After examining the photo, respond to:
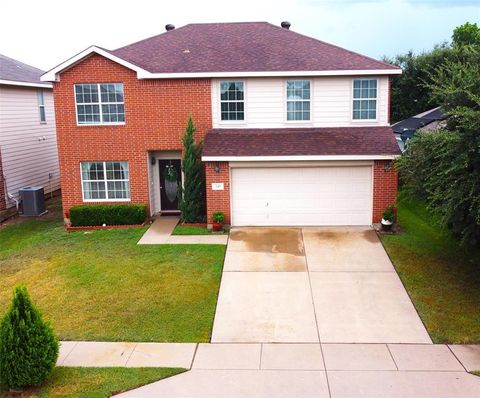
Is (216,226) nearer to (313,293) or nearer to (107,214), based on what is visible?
(107,214)

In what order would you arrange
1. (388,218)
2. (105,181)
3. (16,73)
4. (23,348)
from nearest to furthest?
(23,348) < (388,218) < (105,181) < (16,73)

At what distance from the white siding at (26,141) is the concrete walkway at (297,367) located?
1404 cm

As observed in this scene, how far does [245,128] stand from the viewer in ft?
61.1

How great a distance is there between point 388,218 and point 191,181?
662 centimetres

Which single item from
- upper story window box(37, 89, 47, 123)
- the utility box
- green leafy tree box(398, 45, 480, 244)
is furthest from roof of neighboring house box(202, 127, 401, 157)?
upper story window box(37, 89, 47, 123)

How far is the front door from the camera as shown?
19562 mm

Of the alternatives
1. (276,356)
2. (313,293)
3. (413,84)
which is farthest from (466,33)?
(276,356)

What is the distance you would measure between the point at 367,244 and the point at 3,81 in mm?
15366

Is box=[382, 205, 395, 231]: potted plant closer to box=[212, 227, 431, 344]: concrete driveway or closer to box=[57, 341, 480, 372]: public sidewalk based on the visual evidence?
box=[212, 227, 431, 344]: concrete driveway

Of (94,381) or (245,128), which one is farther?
(245,128)

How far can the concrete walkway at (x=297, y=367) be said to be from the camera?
8.48 meters

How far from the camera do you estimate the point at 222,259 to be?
1480 centimetres

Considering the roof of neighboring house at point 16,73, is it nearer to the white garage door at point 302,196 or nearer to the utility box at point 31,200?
the utility box at point 31,200

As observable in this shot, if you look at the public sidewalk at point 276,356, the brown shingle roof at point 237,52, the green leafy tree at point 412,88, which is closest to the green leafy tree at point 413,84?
the green leafy tree at point 412,88
